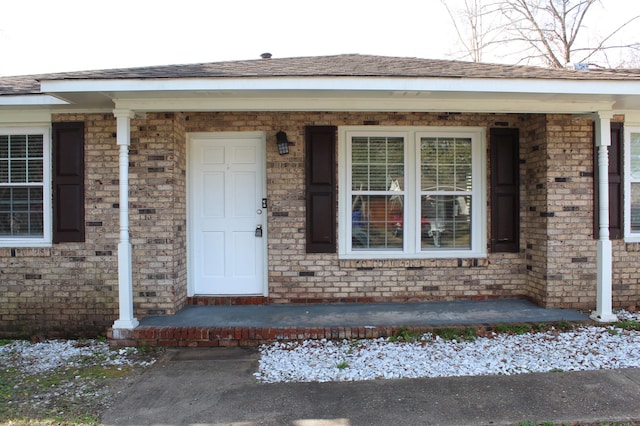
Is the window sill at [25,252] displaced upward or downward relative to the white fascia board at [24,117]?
downward

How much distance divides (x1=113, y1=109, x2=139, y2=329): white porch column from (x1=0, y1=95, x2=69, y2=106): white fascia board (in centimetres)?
84

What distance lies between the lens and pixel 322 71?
200 inches

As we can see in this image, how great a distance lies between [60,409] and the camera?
3438mm

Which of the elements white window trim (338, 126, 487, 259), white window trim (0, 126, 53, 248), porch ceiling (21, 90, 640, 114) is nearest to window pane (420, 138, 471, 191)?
white window trim (338, 126, 487, 259)

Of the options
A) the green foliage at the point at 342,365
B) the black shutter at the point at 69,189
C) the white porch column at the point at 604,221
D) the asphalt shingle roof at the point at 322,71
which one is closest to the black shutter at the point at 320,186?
the asphalt shingle roof at the point at 322,71

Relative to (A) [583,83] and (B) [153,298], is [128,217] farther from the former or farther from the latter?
(A) [583,83]

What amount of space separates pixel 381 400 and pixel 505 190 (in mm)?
3638

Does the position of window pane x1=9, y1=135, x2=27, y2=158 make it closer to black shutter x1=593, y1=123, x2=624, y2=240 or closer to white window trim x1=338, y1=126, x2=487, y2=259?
white window trim x1=338, y1=126, x2=487, y2=259

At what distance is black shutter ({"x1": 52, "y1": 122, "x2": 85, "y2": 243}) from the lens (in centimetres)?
545

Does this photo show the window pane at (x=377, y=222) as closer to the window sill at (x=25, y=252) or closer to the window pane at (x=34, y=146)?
the window sill at (x=25, y=252)

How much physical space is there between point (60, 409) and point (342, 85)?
373 centimetres

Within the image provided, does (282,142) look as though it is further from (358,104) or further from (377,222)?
(377,222)

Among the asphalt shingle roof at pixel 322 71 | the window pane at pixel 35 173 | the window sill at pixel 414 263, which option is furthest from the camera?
the window sill at pixel 414 263

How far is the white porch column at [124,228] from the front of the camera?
4.88m
